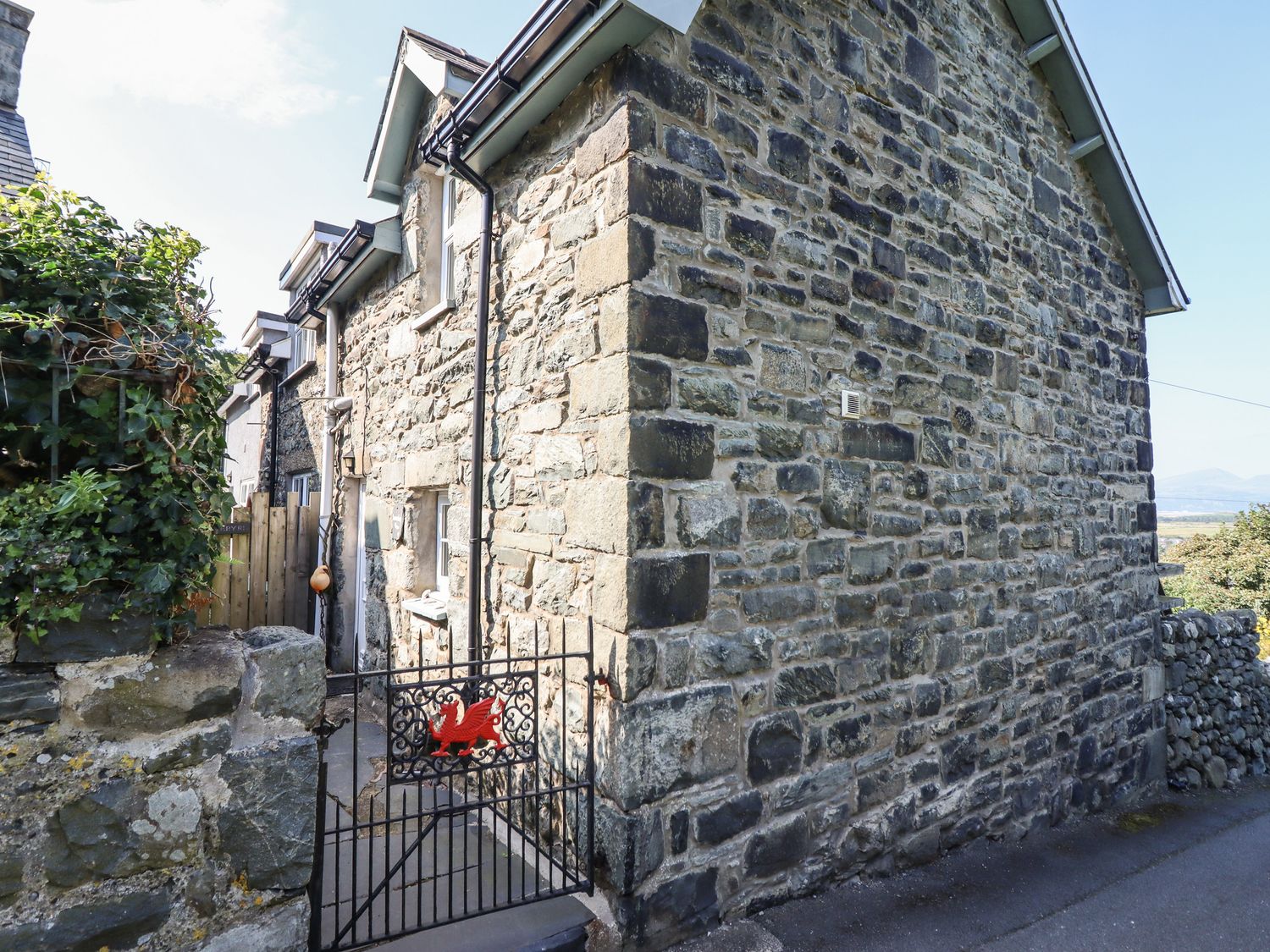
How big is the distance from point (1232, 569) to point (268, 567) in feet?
54.6

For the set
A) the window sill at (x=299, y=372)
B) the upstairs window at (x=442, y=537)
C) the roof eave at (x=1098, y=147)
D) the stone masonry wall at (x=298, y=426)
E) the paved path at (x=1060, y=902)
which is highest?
the roof eave at (x=1098, y=147)

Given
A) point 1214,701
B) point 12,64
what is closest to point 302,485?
point 12,64

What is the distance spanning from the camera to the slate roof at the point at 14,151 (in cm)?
705

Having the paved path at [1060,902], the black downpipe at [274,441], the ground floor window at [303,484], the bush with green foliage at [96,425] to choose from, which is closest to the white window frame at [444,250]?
the bush with green foliage at [96,425]

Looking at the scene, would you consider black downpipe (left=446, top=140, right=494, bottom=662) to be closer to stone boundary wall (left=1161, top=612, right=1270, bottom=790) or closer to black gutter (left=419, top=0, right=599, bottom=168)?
black gutter (left=419, top=0, right=599, bottom=168)

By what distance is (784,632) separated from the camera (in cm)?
382

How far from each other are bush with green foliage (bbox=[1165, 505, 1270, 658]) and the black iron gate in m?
13.1

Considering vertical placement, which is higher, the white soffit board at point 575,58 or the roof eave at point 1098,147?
the roof eave at point 1098,147

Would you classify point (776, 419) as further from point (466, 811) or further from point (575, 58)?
point (466, 811)

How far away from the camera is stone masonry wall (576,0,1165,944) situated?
3.44 m

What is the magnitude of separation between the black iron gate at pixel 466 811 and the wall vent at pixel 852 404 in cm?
205

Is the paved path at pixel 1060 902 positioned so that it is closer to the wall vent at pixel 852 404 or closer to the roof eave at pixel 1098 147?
the wall vent at pixel 852 404

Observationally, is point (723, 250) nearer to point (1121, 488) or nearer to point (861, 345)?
point (861, 345)

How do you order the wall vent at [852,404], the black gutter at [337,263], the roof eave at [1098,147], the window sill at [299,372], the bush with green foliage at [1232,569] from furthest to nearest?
the bush with green foliage at [1232,569] → the window sill at [299,372] → the black gutter at [337,263] → the roof eave at [1098,147] → the wall vent at [852,404]
